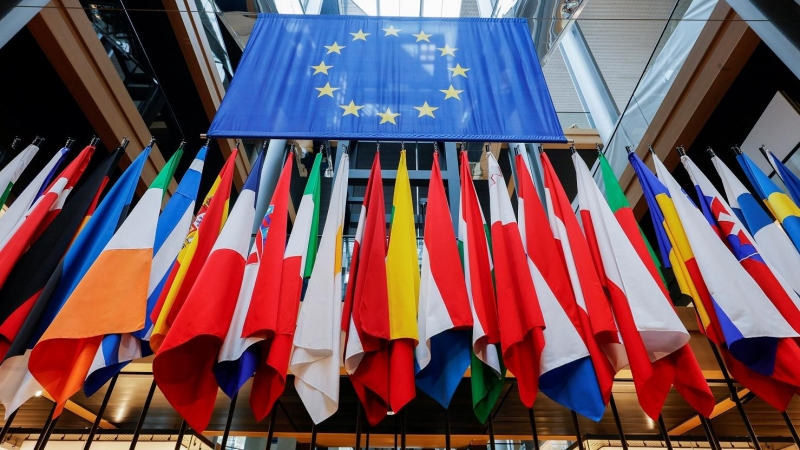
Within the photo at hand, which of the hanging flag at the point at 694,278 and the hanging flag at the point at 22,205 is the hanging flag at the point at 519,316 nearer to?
the hanging flag at the point at 694,278

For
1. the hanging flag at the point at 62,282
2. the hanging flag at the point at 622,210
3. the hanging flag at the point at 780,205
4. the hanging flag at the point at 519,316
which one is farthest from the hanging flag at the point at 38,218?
the hanging flag at the point at 780,205

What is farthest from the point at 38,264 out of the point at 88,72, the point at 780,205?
the point at 780,205

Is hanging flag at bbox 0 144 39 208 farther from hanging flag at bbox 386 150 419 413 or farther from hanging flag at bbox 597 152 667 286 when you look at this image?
hanging flag at bbox 597 152 667 286

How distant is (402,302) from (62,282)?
5.42 feet

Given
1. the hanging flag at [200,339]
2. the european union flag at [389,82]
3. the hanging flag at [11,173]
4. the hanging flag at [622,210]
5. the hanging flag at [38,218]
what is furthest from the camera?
the european union flag at [389,82]

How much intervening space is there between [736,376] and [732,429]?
6.82 metres

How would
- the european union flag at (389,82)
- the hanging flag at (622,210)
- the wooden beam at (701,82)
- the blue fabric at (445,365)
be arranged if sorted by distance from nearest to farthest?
the blue fabric at (445,365) < the hanging flag at (622,210) < the european union flag at (389,82) < the wooden beam at (701,82)

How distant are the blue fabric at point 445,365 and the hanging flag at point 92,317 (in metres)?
1.27

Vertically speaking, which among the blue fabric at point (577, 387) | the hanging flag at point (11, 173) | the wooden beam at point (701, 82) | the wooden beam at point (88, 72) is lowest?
the blue fabric at point (577, 387)

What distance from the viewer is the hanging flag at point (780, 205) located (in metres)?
2.65

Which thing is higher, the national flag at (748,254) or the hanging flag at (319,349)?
the national flag at (748,254)

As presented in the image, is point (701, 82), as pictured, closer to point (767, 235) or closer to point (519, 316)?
point (767, 235)

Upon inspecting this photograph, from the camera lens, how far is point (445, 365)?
2092 mm

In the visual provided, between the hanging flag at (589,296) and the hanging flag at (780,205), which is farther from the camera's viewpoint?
the hanging flag at (780,205)
